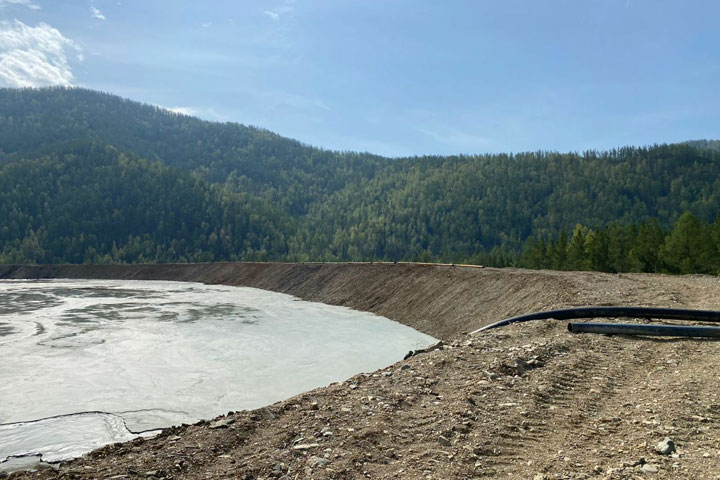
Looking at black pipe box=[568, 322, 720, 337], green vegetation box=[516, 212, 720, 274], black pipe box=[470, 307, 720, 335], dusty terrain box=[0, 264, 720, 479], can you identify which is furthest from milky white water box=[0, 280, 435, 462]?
green vegetation box=[516, 212, 720, 274]

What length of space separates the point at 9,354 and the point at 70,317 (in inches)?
701

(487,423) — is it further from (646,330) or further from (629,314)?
(629,314)

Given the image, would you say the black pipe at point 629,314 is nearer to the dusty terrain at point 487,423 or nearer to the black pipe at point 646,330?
the black pipe at point 646,330

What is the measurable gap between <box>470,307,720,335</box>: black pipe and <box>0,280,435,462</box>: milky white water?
27.1ft

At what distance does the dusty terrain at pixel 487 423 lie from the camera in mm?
7078

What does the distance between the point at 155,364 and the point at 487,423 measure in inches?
771

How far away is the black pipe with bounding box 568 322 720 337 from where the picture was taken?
14.4m

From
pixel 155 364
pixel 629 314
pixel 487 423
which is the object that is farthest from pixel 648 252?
pixel 487 423

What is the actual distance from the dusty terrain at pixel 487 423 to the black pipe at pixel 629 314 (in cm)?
289

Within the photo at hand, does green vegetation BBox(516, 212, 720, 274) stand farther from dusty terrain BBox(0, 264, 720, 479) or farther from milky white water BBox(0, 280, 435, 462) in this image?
dusty terrain BBox(0, 264, 720, 479)

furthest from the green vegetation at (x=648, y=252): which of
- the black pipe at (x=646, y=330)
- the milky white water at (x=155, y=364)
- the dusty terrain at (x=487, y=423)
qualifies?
the dusty terrain at (x=487, y=423)

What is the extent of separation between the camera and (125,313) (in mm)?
44625

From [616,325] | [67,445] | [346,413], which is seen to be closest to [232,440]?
[346,413]

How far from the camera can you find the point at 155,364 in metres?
23.2
